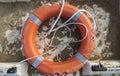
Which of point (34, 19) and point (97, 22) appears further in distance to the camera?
point (97, 22)

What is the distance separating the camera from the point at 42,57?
9.53ft

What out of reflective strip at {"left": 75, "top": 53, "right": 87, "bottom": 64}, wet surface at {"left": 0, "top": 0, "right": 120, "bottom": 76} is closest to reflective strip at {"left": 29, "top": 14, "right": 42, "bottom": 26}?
wet surface at {"left": 0, "top": 0, "right": 120, "bottom": 76}

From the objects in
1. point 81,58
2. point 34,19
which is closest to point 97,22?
point 81,58

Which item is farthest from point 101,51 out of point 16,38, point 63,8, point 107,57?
point 16,38

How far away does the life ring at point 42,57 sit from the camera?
9.47 feet

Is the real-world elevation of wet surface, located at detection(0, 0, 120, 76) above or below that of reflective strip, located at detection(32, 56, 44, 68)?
above

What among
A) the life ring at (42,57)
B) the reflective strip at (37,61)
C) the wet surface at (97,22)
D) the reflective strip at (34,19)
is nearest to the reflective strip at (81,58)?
the life ring at (42,57)

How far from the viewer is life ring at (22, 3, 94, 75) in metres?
2.89

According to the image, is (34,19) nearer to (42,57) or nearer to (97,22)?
(42,57)

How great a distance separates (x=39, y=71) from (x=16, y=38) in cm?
34

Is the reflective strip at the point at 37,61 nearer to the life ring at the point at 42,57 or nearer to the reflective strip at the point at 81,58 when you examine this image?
the life ring at the point at 42,57

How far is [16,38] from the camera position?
3059mm

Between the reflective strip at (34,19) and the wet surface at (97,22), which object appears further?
the wet surface at (97,22)

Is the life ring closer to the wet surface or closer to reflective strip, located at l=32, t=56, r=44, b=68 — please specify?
reflective strip, located at l=32, t=56, r=44, b=68
